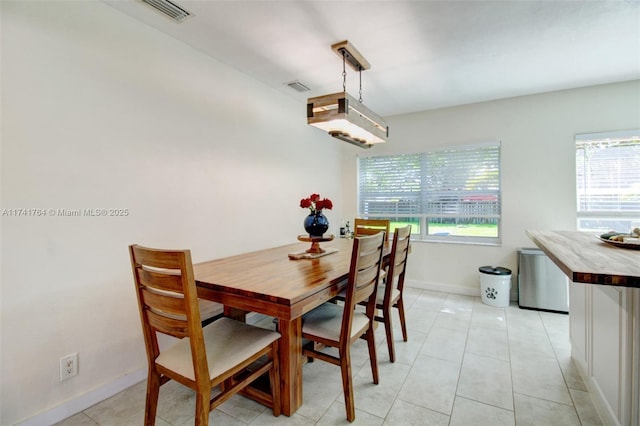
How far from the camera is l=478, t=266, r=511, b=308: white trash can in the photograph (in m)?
3.49

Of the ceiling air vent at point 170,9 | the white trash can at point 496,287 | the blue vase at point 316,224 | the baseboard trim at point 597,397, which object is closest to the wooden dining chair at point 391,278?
the blue vase at point 316,224

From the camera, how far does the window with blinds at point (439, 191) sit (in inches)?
154

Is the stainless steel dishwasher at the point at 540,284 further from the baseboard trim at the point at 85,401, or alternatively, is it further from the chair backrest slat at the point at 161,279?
the baseboard trim at the point at 85,401

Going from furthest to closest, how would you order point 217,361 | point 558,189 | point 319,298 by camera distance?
point 558,189 → point 319,298 → point 217,361

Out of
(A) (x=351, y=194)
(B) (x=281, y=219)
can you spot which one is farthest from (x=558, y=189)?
(B) (x=281, y=219)

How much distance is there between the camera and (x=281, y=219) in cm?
356

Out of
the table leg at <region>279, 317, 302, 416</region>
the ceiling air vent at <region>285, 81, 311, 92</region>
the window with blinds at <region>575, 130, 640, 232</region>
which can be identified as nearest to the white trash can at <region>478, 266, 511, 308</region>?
the window with blinds at <region>575, 130, 640, 232</region>

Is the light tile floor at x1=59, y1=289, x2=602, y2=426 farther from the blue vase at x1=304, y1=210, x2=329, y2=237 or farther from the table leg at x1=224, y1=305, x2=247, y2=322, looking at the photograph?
the blue vase at x1=304, y1=210, x2=329, y2=237

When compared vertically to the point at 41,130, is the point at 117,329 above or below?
below

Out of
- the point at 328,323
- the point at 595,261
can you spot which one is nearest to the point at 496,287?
the point at 595,261

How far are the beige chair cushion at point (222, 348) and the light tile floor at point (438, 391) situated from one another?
50cm

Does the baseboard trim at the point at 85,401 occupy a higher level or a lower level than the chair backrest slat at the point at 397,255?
lower

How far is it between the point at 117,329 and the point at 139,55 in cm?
191

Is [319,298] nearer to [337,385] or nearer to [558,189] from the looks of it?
[337,385]
